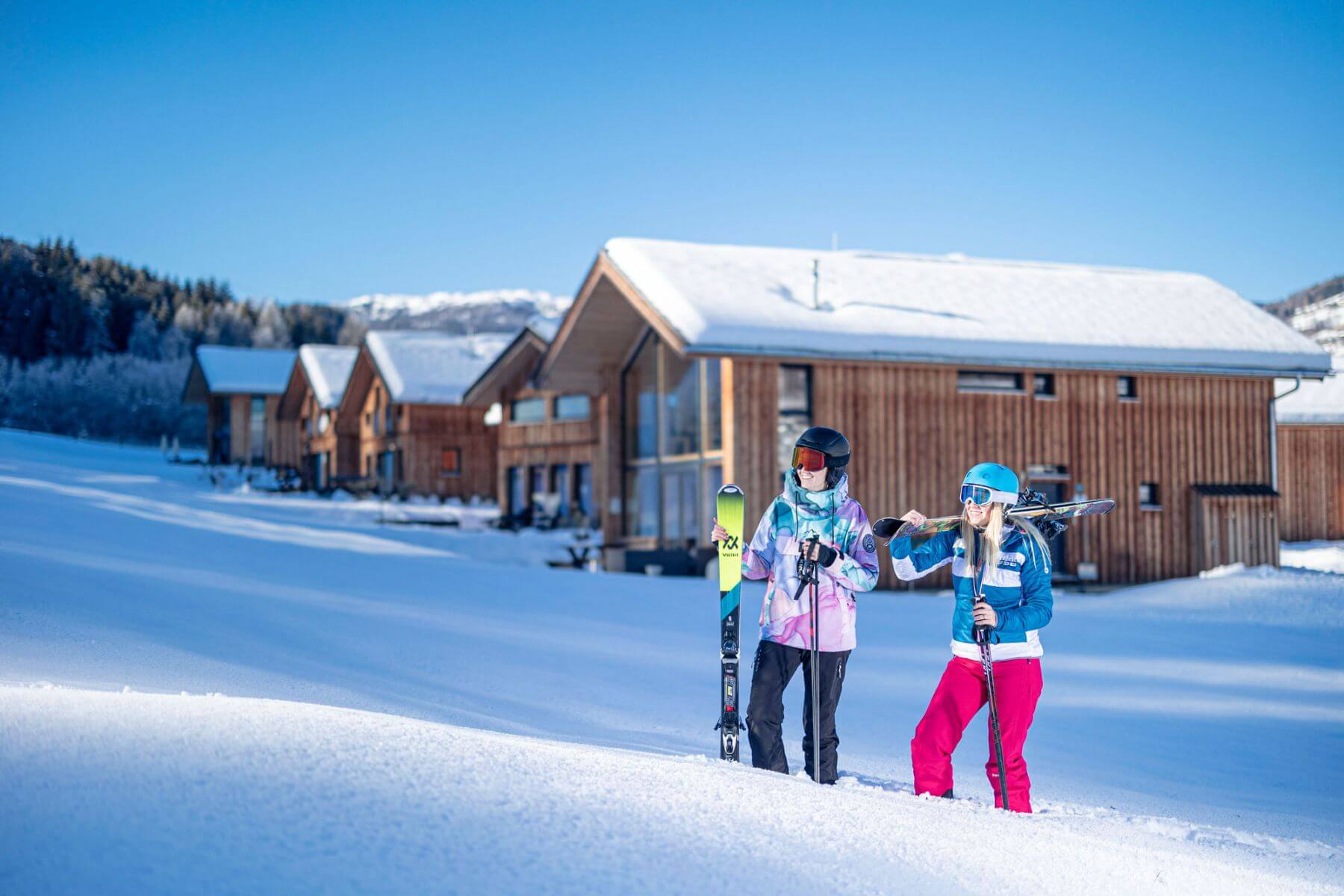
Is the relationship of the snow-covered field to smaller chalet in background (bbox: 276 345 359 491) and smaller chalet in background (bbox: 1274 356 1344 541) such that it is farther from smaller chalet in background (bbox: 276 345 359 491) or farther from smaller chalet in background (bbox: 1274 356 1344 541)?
smaller chalet in background (bbox: 276 345 359 491)

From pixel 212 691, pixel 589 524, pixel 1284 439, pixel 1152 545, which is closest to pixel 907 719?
pixel 212 691

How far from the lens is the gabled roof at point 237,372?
48.1 metres

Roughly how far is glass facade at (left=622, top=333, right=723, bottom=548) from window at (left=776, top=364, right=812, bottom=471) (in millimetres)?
1006

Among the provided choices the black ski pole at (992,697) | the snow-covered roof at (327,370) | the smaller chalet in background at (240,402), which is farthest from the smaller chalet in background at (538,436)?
the black ski pole at (992,697)

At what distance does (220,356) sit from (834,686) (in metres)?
49.6

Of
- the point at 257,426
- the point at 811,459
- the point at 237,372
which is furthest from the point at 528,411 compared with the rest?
the point at 811,459

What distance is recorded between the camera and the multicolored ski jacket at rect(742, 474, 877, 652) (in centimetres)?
482

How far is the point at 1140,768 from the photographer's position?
6.45 m

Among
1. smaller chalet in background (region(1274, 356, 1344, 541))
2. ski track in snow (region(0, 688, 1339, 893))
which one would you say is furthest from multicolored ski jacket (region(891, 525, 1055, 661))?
smaller chalet in background (region(1274, 356, 1344, 541))

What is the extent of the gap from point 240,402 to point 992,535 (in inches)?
1931

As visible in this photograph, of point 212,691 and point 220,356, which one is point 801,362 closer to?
point 212,691

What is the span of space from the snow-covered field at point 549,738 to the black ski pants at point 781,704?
26cm

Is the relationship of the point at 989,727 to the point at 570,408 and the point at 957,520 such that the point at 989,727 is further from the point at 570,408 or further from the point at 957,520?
the point at 570,408

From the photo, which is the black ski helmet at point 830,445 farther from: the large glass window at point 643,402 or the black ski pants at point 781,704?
the large glass window at point 643,402
